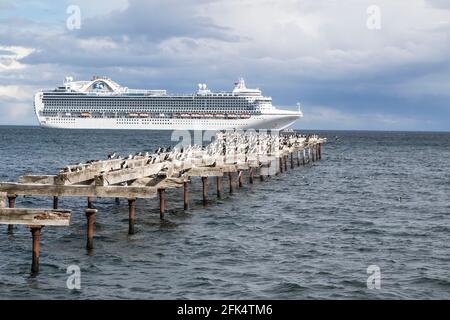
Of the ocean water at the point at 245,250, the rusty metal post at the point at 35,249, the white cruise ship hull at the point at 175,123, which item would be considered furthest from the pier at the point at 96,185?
the white cruise ship hull at the point at 175,123

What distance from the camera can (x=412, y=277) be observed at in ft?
60.4

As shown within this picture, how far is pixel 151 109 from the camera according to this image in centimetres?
16088

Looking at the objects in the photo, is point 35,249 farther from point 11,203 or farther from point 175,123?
point 175,123

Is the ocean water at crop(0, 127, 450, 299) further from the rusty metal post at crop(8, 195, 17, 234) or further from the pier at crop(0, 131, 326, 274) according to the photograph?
the pier at crop(0, 131, 326, 274)

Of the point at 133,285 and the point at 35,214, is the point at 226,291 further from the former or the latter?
the point at 35,214

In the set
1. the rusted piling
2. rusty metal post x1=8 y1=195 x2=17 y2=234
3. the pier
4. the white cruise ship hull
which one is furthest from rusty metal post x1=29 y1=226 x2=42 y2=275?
the white cruise ship hull

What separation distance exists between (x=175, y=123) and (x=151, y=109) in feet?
23.1

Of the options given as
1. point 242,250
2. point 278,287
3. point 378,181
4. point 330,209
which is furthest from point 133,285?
point 378,181

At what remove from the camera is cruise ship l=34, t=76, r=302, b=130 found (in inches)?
6063

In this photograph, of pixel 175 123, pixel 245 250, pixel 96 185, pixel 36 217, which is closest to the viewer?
Result: pixel 36 217

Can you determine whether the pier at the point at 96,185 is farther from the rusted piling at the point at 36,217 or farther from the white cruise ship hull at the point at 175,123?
the white cruise ship hull at the point at 175,123

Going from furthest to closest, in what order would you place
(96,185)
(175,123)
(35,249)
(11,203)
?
1. (175,123)
2. (11,203)
3. (96,185)
4. (35,249)

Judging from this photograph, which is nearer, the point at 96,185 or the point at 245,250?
the point at 96,185

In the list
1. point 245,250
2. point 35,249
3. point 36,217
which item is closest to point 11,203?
point 35,249
